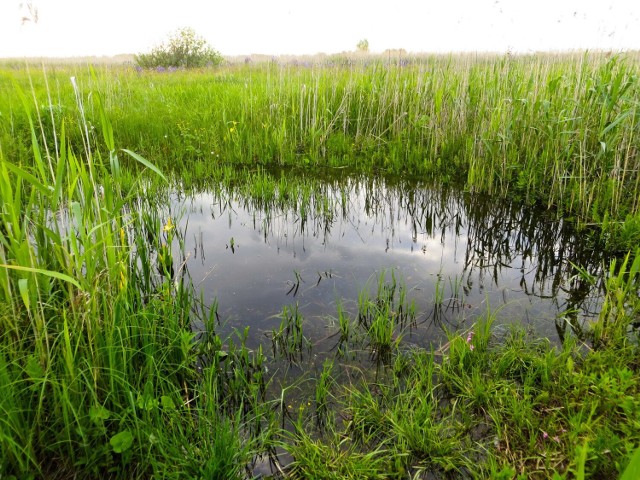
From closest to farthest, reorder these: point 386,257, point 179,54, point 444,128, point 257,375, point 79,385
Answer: point 79,385
point 257,375
point 386,257
point 444,128
point 179,54

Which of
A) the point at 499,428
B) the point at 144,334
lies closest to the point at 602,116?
the point at 499,428

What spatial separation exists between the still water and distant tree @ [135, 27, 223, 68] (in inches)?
672

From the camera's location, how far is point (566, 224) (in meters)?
3.99

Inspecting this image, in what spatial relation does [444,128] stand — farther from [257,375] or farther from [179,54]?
[179,54]

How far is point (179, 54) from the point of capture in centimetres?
1925

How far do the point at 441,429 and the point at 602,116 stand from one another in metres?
3.32

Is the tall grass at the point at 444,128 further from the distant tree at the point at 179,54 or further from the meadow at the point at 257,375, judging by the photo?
the distant tree at the point at 179,54

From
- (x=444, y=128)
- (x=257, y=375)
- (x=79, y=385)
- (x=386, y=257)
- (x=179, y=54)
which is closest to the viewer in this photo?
(x=79, y=385)

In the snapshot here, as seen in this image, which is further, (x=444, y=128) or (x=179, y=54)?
(x=179, y=54)

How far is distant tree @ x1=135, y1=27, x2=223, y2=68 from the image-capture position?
62.6 ft

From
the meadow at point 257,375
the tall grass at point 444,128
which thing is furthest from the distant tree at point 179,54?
the meadow at point 257,375

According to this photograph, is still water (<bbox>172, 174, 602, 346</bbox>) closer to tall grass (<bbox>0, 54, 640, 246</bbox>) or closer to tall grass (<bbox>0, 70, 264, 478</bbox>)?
tall grass (<bbox>0, 54, 640, 246</bbox>)

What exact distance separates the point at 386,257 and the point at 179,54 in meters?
19.5

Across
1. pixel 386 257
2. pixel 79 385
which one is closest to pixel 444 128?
pixel 386 257
